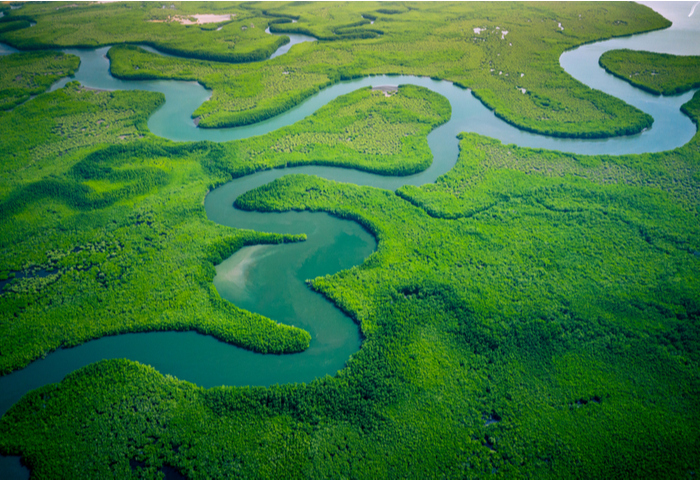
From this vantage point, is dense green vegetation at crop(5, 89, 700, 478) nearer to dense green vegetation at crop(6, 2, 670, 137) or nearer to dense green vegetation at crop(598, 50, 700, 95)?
dense green vegetation at crop(6, 2, 670, 137)

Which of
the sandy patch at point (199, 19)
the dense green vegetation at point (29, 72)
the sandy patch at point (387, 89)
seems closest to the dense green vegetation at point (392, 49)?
the sandy patch at point (199, 19)

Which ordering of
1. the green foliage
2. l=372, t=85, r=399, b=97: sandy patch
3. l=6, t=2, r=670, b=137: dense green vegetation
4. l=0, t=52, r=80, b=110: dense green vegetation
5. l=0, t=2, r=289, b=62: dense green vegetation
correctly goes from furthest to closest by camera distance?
l=0, t=2, r=289, b=62: dense green vegetation, l=372, t=85, r=399, b=97: sandy patch, l=0, t=52, r=80, b=110: dense green vegetation, l=6, t=2, r=670, b=137: dense green vegetation, the green foliage

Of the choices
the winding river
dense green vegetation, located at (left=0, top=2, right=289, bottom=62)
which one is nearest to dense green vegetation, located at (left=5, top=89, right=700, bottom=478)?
the winding river

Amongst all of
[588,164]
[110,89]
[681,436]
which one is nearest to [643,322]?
[681,436]

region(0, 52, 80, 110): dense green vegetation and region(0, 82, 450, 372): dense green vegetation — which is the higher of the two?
region(0, 52, 80, 110): dense green vegetation

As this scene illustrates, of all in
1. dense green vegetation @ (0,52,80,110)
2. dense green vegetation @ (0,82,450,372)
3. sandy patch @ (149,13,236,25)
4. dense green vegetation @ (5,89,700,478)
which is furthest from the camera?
sandy patch @ (149,13,236,25)

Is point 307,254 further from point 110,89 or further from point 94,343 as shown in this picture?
point 110,89

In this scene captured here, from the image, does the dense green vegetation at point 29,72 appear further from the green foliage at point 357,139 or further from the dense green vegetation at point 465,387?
the dense green vegetation at point 465,387
